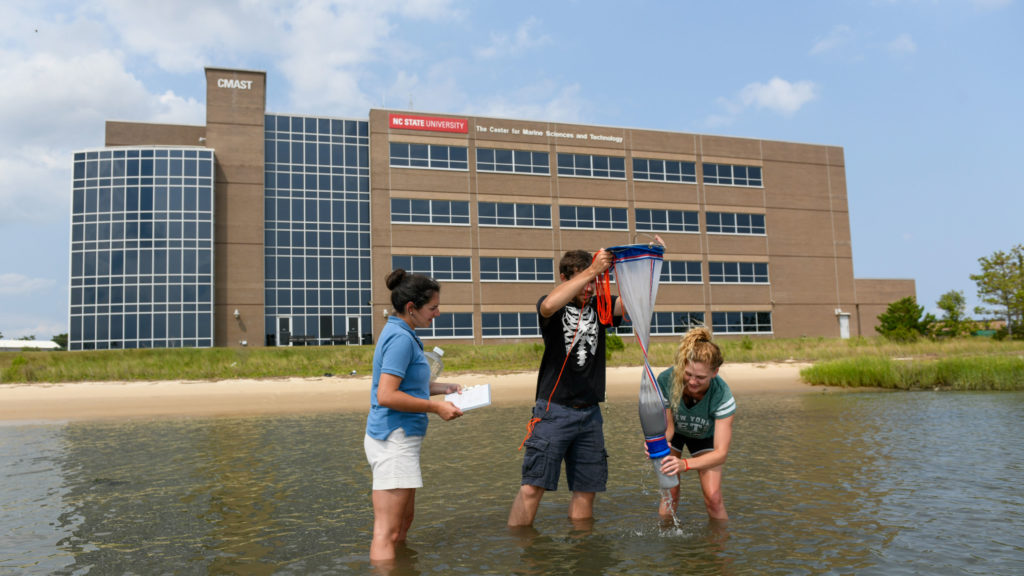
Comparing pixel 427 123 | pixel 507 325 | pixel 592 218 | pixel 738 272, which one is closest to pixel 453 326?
pixel 507 325

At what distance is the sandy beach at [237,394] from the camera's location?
18156 mm

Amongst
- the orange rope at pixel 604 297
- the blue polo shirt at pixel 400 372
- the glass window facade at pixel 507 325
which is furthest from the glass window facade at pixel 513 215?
the blue polo shirt at pixel 400 372

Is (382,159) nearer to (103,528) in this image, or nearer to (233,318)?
(233,318)

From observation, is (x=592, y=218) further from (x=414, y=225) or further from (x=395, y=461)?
(x=395, y=461)

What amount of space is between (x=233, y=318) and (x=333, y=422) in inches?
1213

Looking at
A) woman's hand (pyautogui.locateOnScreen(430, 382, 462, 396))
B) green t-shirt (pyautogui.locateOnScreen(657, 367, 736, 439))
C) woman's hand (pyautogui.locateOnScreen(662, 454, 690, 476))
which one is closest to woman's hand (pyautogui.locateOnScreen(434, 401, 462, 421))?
woman's hand (pyautogui.locateOnScreen(430, 382, 462, 396))

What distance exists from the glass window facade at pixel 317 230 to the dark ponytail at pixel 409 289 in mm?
40750

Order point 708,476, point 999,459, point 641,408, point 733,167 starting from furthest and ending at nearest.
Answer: point 733,167
point 999,459
point 708,476
point 641,408

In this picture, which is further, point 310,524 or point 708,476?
point 310,524

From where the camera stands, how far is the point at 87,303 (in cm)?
4028

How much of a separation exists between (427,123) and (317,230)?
1056 centimetres

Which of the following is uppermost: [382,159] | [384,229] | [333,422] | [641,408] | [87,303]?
[382,159]

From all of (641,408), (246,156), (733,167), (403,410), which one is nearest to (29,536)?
(403,410)

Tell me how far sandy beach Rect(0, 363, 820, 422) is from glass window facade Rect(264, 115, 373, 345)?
68.4ft
